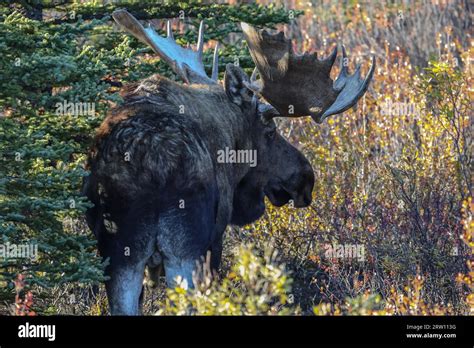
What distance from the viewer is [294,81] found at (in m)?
8.93

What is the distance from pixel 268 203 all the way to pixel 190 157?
10.6 ft

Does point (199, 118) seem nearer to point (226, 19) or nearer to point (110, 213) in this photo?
point (110, 213)

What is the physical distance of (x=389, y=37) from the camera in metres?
18.5

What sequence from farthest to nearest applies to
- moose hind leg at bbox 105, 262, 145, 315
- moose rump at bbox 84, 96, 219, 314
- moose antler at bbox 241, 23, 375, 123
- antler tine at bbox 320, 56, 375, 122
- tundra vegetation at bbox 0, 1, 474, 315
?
antler tine at bbox 320, 56, 375, 122
moose antler at bbox 241, 23, 375, 123
tundra vegetation at bbox 0, 1, 474, 315
moose hind leg at bbox 105, 262, 145, 315
moose rump at bbox 84, 96, 219, 314

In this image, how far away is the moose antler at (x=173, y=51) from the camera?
30.7ft

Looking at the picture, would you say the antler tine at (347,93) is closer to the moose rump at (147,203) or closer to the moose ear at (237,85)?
the moose ear at (237,85)

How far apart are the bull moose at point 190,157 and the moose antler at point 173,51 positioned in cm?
1

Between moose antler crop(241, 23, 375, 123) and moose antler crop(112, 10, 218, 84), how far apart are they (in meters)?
0.48

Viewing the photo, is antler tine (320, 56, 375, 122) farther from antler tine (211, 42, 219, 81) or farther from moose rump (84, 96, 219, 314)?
moose rump (84, 96, 219, 314)

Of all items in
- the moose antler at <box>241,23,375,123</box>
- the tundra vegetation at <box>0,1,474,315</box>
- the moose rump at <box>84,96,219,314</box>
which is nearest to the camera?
the moose rump at <box>84,96,219,314</box>

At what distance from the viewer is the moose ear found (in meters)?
8.91

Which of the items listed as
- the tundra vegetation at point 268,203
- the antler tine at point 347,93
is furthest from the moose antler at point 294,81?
the tundra vegetation at point 268,203

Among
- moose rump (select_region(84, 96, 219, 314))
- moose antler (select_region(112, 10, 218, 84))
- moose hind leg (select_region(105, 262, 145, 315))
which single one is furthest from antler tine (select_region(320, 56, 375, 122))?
moose hind leg (select_region(105, 262, 145, 315))

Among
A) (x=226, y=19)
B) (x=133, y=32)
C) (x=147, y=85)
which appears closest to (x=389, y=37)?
(x=226, y=19)
